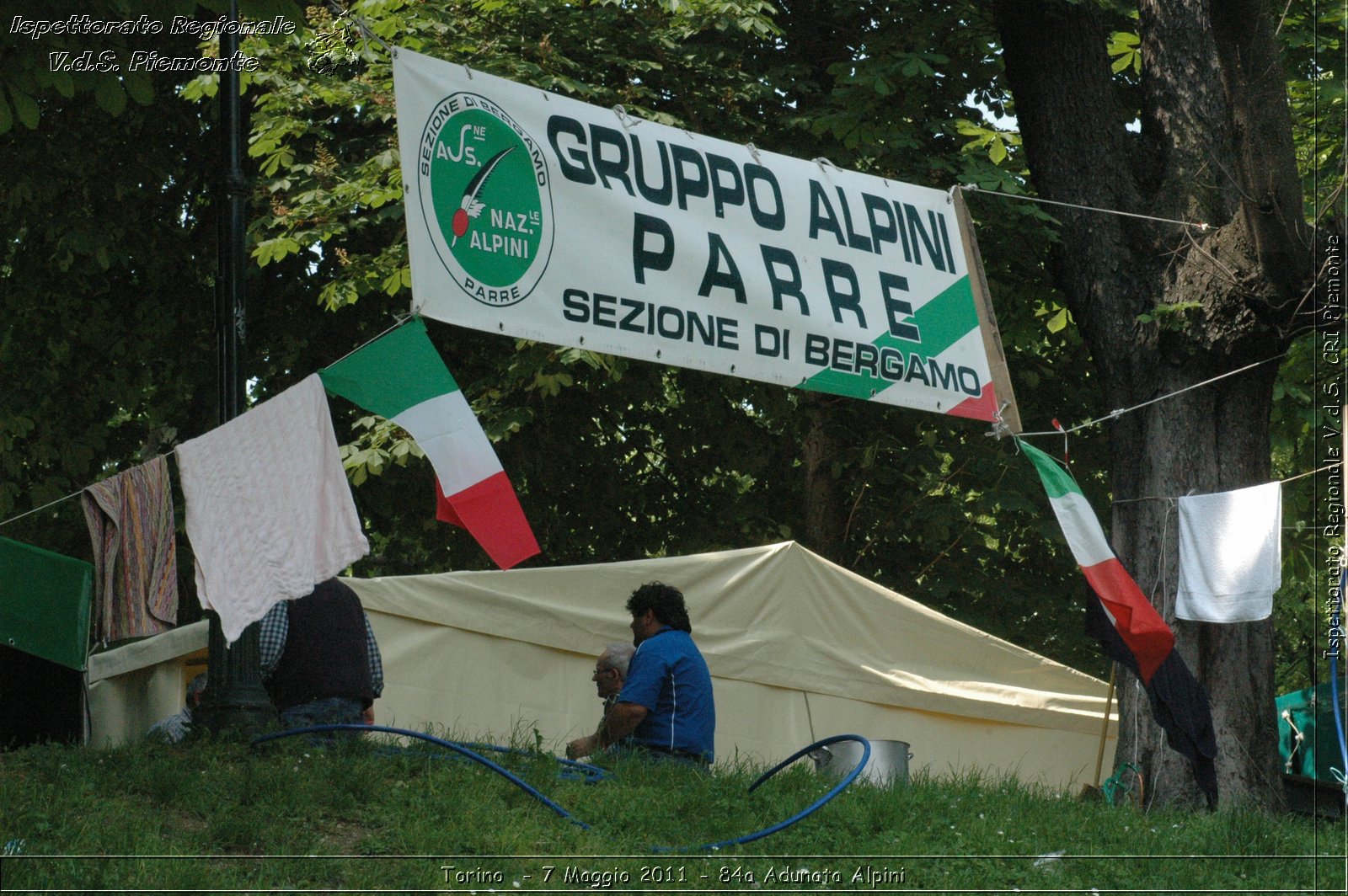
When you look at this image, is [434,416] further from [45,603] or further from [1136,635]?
[1136,635]

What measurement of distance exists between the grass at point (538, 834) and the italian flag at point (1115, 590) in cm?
84

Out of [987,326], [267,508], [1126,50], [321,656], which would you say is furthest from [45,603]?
[1126,50]

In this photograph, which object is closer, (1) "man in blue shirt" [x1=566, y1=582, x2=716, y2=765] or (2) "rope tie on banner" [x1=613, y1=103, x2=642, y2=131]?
(2) "rope tie on banner" [x1=613, y1=103, x2=642, y2=131]

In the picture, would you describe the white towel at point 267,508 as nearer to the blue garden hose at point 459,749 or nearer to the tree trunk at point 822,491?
the blue garden hose at point 459,749

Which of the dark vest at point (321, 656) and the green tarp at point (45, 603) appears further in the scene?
the dark vest at point (321, 656)

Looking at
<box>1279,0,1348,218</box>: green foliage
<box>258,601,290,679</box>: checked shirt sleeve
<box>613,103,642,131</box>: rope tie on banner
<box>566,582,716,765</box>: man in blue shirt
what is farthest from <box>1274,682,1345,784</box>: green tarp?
<box>258,601,290,679</box>: checked shirt sleeve

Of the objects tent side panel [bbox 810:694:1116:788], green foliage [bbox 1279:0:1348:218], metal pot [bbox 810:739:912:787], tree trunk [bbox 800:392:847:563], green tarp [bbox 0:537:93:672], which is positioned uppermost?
green foliage [bbox 1279:0:1348:218]

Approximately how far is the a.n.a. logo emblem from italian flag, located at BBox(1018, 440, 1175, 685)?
10.0ft

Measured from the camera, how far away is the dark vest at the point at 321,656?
670cm

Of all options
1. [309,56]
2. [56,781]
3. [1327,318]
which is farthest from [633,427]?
[56,781]

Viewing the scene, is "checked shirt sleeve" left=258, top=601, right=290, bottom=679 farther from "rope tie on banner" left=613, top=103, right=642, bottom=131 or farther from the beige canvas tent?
"rope tie on banner" left=613, top=103, right=642, bottom=131

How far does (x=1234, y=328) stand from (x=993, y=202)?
2.25 meters

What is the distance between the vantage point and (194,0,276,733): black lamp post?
622cm

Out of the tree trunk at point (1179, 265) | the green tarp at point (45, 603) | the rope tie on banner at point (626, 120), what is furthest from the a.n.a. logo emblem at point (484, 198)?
the tree trunk at point (1179, 265)
